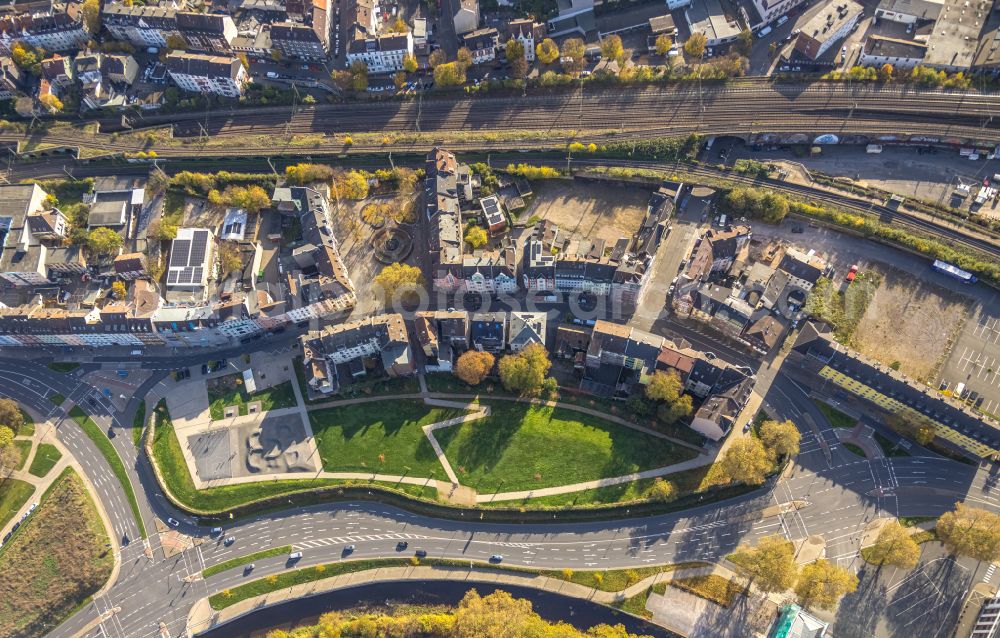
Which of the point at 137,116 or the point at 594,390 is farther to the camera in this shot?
the point at 137,116

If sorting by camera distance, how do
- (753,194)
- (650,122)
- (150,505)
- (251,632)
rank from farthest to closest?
(650,122) < (753,194) < (150,505) < (251,632)

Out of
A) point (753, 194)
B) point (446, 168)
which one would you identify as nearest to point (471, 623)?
point (446, 168)

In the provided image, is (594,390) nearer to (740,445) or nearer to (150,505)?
(740,445)

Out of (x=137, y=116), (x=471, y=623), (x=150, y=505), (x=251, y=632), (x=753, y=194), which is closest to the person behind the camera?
(x=471, y=623)

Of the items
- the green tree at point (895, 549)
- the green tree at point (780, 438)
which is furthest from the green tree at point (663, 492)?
the green tree at point (895, 549)

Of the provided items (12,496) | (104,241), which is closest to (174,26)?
(104,241)

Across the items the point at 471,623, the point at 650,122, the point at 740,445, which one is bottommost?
the point at 471,623

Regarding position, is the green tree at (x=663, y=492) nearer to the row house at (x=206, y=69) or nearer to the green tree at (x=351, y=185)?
the green tree at (x=351, y=185)

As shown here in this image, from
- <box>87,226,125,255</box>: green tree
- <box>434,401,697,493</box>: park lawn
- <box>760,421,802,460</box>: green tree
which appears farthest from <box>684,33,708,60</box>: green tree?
<box>87,226,125,255</box>: green tree
